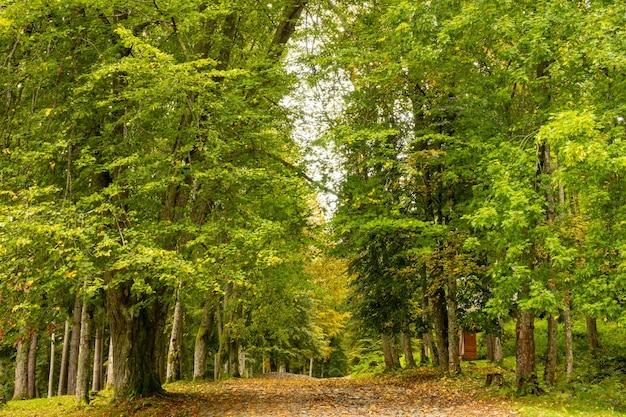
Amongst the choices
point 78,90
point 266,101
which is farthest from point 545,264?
point 78,90

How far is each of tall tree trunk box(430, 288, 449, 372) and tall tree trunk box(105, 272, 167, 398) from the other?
9290 mm

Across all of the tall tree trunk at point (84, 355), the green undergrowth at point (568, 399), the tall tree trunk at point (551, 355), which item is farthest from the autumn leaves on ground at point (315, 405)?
the tall tree trunk at point (551, 355)

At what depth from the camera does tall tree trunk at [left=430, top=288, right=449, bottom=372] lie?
55.9 ft

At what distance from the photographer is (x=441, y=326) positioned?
57.0 feet

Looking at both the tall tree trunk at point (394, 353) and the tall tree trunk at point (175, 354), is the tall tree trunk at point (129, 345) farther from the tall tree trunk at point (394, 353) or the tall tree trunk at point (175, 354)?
the tall tree trunk at point (394, 353)

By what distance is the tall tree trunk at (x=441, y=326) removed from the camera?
17.0m

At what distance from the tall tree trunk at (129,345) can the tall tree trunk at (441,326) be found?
30.5 feet

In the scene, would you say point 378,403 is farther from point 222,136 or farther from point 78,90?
point 78,90

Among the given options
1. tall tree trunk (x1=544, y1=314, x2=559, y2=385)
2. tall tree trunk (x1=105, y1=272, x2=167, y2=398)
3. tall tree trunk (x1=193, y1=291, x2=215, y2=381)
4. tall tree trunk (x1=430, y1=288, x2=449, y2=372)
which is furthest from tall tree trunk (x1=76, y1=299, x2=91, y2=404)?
tall tree trunk (x1=544, y1=314, x2=559, y2=385)

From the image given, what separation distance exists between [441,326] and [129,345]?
10197 mm

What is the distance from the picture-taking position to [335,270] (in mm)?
27469

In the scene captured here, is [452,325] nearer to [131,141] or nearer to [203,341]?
[203,341]

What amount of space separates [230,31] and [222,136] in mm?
4128

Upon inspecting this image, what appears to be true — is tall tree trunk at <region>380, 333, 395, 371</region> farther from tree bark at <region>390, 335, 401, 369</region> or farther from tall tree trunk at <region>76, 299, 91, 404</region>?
tall tree trunk at <region>76, 299, 91, 404</region>
